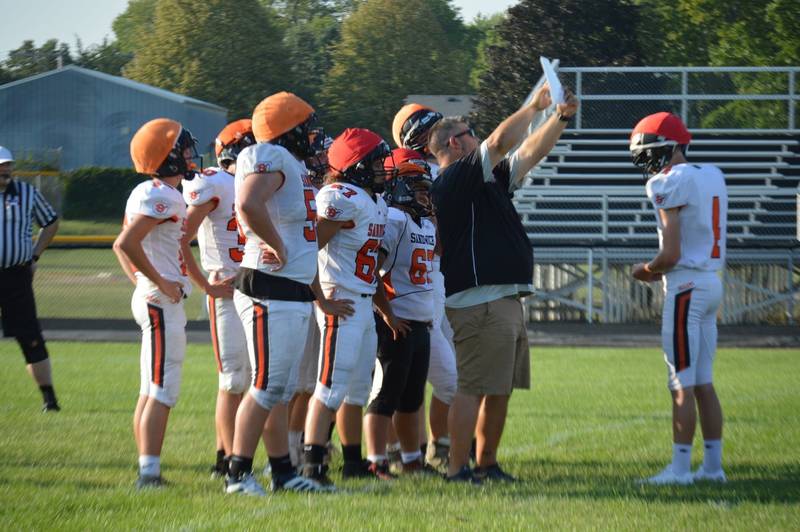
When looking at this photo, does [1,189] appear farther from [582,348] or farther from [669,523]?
[582,348]

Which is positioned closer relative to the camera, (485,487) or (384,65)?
(485,487)

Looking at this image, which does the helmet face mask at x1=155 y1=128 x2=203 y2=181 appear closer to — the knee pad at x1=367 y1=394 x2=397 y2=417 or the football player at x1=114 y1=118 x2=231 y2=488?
the football player at x1=114 y1=118 x2=231 y2=488

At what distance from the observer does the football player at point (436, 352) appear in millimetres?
7449

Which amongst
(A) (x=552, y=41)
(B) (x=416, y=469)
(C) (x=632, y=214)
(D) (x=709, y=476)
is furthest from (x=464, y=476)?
(A) (x=552, y=41)

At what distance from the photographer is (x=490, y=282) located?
266 inches

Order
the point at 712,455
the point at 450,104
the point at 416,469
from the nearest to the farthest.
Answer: the point at 712,455 → the point at 416,469 → the point at 450,104

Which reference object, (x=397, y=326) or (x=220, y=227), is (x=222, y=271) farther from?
(x=397, y=326)

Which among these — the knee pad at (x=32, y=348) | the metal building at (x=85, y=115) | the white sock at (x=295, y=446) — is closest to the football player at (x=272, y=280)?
the white sock at (x=295, y=446)

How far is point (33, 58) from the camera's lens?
82.1 m

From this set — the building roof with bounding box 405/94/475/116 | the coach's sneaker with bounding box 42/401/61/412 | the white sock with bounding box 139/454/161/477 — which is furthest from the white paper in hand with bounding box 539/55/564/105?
the building roof with bounding box 405/94/475/116

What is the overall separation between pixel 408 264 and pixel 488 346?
0.72 meters

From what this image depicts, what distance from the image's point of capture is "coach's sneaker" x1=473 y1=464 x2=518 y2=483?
6746 mm

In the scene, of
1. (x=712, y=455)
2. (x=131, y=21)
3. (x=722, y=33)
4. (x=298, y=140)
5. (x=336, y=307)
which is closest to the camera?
(x=298, y=140)

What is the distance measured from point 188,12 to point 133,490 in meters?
62.2
